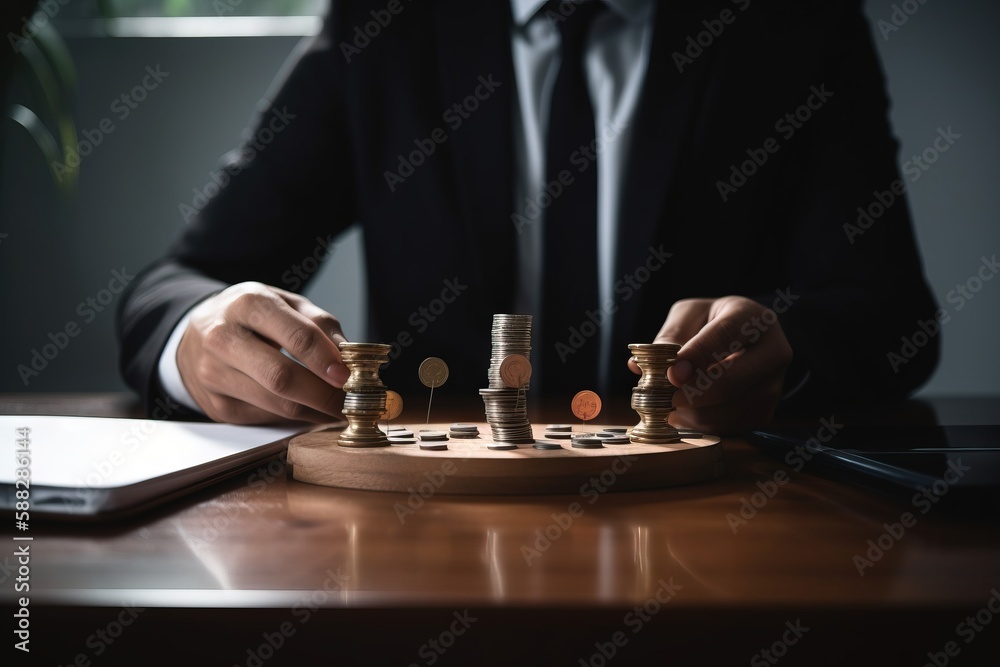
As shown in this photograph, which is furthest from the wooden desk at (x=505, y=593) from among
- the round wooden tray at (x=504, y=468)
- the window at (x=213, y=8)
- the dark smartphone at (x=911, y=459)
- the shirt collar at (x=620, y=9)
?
the window at (x=213, y=8)

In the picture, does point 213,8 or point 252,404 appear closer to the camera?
point 252,404

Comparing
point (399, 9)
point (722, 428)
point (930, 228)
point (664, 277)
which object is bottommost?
point (722, 428)

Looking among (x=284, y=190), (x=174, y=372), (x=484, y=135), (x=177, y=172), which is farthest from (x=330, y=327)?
(x=177, y=172)

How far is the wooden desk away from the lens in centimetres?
42

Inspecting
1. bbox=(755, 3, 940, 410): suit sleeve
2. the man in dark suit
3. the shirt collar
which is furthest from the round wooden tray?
the shirt collar

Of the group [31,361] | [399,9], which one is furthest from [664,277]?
[31,361]

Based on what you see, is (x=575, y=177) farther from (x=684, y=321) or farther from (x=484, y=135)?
(x=684, y=321)

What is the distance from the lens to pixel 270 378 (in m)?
1.10

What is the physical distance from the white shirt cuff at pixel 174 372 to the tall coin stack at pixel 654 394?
0.83 metres

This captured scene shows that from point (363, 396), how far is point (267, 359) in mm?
263

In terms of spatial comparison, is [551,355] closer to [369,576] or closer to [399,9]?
[399,9]

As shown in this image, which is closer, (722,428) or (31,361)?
(722,428)

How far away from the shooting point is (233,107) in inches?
158

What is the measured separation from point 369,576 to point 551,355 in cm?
171
